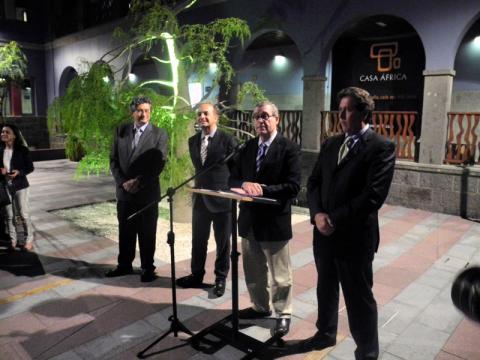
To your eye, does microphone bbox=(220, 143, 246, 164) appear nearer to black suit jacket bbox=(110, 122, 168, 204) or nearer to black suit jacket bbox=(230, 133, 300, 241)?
black suit jacket bbox=(230, 133, 300, 241)

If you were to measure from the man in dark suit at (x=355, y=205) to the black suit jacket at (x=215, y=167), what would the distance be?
1204 millimetres

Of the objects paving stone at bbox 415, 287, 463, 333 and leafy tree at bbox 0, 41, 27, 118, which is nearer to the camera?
paving stone at bbox 415, 287, 463, 333

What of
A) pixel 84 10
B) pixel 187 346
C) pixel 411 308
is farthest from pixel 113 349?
pixel 84 10

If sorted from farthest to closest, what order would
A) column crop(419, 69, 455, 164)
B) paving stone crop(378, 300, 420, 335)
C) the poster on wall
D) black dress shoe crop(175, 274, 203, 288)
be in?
the poster on wall → column crop(419, 69, 455, 164) → black dress shoe crop(175, 274, 203, 288) → paving stone crop(378, 300, 420, 335)

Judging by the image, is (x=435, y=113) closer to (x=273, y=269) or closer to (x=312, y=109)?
(x=312, y=109)

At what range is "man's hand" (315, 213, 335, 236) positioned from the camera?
2.59 meters

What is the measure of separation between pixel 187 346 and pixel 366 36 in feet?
34.3

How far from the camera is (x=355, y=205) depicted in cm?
248

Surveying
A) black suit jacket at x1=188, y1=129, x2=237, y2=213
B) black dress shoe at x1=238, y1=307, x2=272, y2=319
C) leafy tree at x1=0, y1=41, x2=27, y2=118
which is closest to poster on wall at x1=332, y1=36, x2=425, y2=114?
black suit jacket at x1=188, y1=129, x2=237, y2=213

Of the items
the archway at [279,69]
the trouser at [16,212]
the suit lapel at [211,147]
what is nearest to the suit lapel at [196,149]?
the suit lapel at [211,147]

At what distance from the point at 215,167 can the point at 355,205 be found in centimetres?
177

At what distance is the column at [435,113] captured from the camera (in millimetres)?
7422

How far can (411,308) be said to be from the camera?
373cm

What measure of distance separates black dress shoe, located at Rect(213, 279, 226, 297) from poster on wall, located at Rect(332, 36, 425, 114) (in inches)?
339
